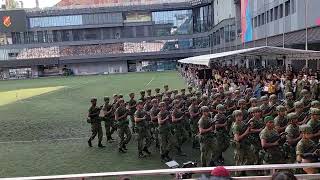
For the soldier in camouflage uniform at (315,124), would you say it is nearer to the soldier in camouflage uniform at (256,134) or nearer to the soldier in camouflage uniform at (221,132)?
the soldier in camouflage uniform at (256,134)

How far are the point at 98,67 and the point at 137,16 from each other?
1316 cm

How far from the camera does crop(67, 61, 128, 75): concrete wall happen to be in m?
83.5

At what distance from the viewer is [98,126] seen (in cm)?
1388

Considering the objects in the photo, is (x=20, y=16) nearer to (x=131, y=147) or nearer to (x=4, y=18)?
(x=4, y=18)

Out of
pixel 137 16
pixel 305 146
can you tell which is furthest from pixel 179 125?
pixel 137 16

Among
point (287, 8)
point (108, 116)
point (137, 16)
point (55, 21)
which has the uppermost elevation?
point (137, 16)

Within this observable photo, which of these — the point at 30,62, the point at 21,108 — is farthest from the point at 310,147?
the point at 30,62

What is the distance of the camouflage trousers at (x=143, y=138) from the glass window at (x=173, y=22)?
247 ft

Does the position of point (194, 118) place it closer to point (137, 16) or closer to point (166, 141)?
point (166, 141)

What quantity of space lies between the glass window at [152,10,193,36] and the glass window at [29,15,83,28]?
15441 mm

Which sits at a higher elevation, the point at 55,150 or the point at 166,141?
the point at 166,141

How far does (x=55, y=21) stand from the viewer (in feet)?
280

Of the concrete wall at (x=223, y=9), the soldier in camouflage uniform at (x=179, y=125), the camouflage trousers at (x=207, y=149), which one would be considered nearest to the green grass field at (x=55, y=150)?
the soldier in camouflage uniform at (x=179, y=125)

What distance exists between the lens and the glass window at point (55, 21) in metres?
84.7
